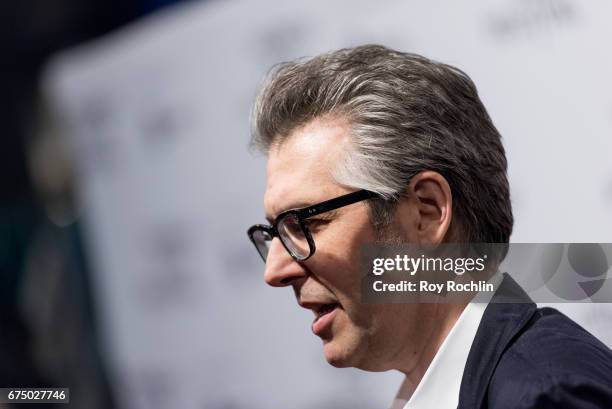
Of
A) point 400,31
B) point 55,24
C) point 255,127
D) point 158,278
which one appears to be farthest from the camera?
point 55,24

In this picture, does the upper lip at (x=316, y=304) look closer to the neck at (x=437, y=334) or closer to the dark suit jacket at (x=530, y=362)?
the neck at (x=437, y=334)

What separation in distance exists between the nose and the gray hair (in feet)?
0.54

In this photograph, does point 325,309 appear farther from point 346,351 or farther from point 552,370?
point 552,370

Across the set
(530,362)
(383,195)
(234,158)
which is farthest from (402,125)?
(234,158)

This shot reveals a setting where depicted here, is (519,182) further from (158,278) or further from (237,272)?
(158,278)

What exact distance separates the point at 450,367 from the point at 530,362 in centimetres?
21

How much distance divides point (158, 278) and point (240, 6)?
3.33 ft

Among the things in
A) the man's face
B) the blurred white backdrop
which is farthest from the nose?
the blurred white backdrop

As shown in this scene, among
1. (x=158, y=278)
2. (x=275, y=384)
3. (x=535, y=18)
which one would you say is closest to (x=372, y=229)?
(x=535, y=18)

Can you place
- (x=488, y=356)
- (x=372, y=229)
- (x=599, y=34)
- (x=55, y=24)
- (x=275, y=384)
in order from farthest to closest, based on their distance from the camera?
(x=55, y=24) < (x=275, y=384) < (x=599, y=34) < (x=372, y=229) < (x=488, y=356)

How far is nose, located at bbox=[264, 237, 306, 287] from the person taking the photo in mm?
1629

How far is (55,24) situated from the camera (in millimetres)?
→ 3969

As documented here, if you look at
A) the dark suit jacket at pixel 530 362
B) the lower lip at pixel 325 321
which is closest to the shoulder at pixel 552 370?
the dark suit jacket at pixel 530 362

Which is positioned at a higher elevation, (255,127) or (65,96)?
(65,96)
